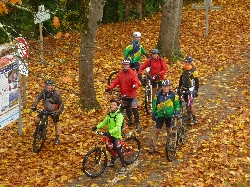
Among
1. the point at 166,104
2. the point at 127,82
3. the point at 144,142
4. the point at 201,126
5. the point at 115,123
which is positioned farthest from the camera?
the point at 201,126

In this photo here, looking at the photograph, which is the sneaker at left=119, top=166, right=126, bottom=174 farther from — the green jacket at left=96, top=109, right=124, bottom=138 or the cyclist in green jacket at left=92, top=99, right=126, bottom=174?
the green jacket at left=96, top=109, right=124, bottom=138

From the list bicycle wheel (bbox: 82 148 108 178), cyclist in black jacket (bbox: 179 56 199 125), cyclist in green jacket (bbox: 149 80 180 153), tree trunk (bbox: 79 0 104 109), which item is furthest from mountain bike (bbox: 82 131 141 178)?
tree trunk (bbox: 79 0 104 109)

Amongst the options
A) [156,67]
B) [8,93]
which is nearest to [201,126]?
[156,67]

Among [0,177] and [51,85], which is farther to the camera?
[51,85]

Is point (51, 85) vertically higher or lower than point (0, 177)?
higher

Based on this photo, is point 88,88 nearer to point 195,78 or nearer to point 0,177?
point 195,78

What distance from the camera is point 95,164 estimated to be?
32.8 feet

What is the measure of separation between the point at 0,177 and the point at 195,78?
5981 millimetres

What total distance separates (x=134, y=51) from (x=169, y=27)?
16.6 feet

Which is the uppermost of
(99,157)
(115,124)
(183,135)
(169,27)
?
(169,27)

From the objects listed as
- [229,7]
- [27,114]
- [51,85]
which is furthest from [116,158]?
[229,7]

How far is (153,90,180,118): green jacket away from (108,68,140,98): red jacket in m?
1.12

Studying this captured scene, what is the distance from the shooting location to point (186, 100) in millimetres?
12711

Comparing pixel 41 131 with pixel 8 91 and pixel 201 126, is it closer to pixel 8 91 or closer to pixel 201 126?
pixel 8 91
